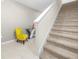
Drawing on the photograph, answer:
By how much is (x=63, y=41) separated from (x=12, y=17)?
2954 mm

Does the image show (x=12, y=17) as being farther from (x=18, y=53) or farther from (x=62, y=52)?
(x=62, y=52)

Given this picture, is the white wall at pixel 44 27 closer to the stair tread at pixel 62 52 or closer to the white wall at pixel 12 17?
the stair tread at pixel 62 52

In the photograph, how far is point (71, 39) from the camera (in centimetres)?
274

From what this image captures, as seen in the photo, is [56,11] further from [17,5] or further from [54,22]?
[17,5]

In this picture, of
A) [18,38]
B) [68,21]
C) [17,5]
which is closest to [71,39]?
[68,21]

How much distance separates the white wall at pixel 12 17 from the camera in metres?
4.34

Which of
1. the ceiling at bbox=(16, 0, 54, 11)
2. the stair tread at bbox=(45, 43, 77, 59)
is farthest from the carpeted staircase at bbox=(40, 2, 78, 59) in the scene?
the ceiling at bbox=(16, 0, 54, 11)

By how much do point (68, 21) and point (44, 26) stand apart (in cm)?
94

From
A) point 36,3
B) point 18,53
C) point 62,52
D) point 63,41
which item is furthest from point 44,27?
point 36,3

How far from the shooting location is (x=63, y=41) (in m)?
2.86

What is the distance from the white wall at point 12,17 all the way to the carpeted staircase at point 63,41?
7.29 feet

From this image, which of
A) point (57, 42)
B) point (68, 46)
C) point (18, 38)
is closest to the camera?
point (68, 46)

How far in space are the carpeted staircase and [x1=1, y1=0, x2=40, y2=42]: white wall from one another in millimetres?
2222

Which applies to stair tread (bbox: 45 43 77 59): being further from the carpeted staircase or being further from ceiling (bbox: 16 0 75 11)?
ceiling (bbox: 16 0 75 11)
